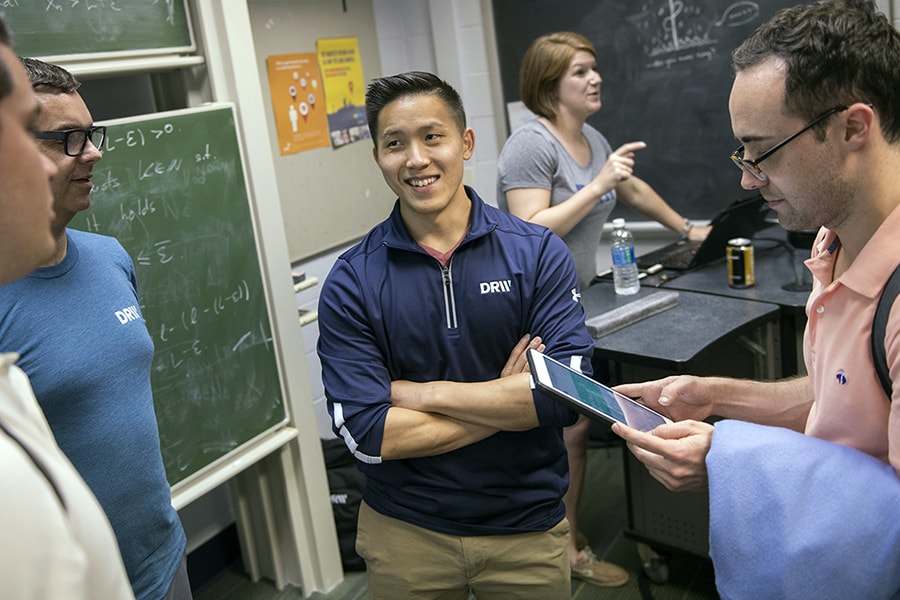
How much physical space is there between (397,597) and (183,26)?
1601 millimetres

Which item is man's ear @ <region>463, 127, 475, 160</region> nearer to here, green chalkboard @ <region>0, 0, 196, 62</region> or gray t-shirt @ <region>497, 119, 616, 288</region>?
gray t-shirt @ <region>497, 119, 616, 288</region>

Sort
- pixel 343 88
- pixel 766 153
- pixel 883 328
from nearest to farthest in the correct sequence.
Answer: pixel 883 328 < pixel 766 153 < pixel 343 88

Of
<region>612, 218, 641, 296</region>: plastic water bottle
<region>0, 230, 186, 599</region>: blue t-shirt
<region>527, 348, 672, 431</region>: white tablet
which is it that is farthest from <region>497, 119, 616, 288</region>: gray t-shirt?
<region>0, 230, 186, 599</region>: blue t-shirt

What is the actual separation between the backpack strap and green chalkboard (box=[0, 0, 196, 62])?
1.81 m

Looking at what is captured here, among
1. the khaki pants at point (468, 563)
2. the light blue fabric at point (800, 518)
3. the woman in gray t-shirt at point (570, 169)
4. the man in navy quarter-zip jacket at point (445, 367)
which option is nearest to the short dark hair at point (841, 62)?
the light blue fabric at point (800, 518)

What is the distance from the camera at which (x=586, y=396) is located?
138 centimetres

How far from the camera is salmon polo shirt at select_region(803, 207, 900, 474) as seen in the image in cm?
107

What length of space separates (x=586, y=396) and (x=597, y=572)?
1.46 m

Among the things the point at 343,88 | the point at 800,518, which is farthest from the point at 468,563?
the point at 343,88

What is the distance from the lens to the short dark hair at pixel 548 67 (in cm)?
277

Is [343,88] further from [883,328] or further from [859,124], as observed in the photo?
[883,328]

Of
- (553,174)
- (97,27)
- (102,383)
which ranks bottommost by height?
(102,383)

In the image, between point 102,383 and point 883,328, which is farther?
point 102,383

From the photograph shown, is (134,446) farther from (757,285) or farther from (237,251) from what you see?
(757,285)
